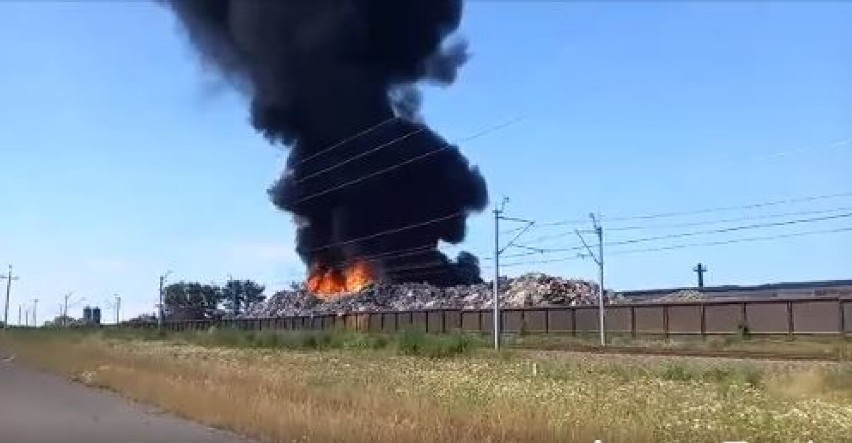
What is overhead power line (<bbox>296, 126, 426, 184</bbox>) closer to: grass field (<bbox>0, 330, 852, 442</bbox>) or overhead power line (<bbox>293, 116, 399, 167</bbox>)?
overhead power line (<bbox>293, 116, 399, 167</bbox>)

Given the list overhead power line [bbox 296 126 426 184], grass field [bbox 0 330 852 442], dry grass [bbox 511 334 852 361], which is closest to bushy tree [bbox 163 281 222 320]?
overhead power line [bbox 296 126 426 184]

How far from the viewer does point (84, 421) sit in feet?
51.0

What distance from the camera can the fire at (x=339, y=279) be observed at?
89.9 metres

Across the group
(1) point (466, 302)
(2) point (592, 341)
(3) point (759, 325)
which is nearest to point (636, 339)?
(2) point (592, 341)

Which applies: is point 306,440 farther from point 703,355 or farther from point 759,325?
point 759,325

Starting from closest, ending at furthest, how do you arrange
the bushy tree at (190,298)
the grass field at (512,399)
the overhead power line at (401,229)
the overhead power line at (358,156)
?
the grass field at (512,399) → the overhead power line at (358,156) → the overhead power line at (401,229) → the bushy tree at (190,298)

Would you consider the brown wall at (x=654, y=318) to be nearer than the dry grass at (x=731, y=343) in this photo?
No

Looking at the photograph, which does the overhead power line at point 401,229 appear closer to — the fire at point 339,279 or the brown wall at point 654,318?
the fire at point 339,279

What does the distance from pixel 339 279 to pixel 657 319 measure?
43.7 metres

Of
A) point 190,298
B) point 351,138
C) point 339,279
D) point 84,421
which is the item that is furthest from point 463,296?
point 190,298

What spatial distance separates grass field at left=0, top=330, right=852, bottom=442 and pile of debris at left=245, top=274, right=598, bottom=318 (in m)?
47.0

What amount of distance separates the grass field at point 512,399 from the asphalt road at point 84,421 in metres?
Result: 0.56

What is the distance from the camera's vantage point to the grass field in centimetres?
1134

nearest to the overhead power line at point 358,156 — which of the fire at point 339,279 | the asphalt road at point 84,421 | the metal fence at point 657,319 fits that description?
the fire at point 339,279
